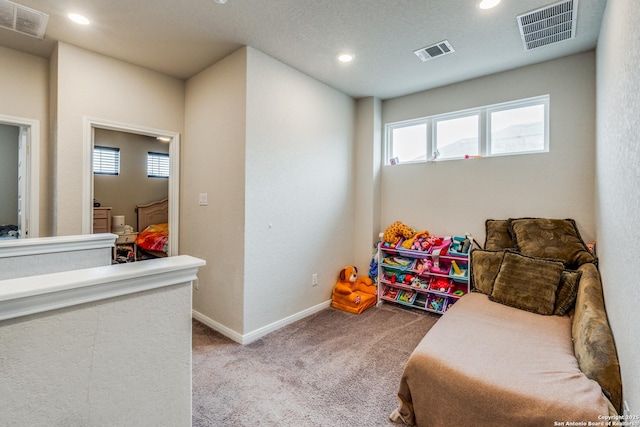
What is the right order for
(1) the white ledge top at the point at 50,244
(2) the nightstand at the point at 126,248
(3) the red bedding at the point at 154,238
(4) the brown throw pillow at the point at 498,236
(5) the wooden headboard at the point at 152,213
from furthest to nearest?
(5) the wooden headboard at the point at 152,213
(2) the nightstand at the point at 126,248
(3) the red bedding at the point at 154,238
(4) the brown throw pillow at the point at 498,236
(1) the white ledge top at the point at 50,244

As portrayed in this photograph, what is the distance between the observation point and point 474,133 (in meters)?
3.40

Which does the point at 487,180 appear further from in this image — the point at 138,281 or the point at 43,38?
the point at 43,38

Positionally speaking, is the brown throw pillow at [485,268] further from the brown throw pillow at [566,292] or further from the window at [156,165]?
the window at [156,165]

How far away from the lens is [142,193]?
19.1 ft

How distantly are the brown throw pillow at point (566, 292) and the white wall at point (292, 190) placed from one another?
2193 mm

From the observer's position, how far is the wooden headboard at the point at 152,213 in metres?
5.72

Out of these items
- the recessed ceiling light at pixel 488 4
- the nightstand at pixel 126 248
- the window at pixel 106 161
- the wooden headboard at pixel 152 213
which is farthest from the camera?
the wooden headboard at pixel 152 213

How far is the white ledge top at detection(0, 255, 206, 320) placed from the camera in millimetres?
827

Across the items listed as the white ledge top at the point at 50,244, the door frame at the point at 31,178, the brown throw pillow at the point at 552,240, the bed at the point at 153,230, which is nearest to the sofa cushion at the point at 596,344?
the brown throw pillow at the point at 552,240

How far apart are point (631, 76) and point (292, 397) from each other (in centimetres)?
245

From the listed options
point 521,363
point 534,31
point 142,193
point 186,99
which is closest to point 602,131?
point 534,31

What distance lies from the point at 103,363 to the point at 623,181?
2.33 meters

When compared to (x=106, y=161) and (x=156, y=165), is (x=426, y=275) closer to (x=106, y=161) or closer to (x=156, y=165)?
(x=156, y=165)

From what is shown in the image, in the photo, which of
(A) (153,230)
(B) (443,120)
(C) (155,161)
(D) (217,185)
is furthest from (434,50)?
(C) (155,161)
